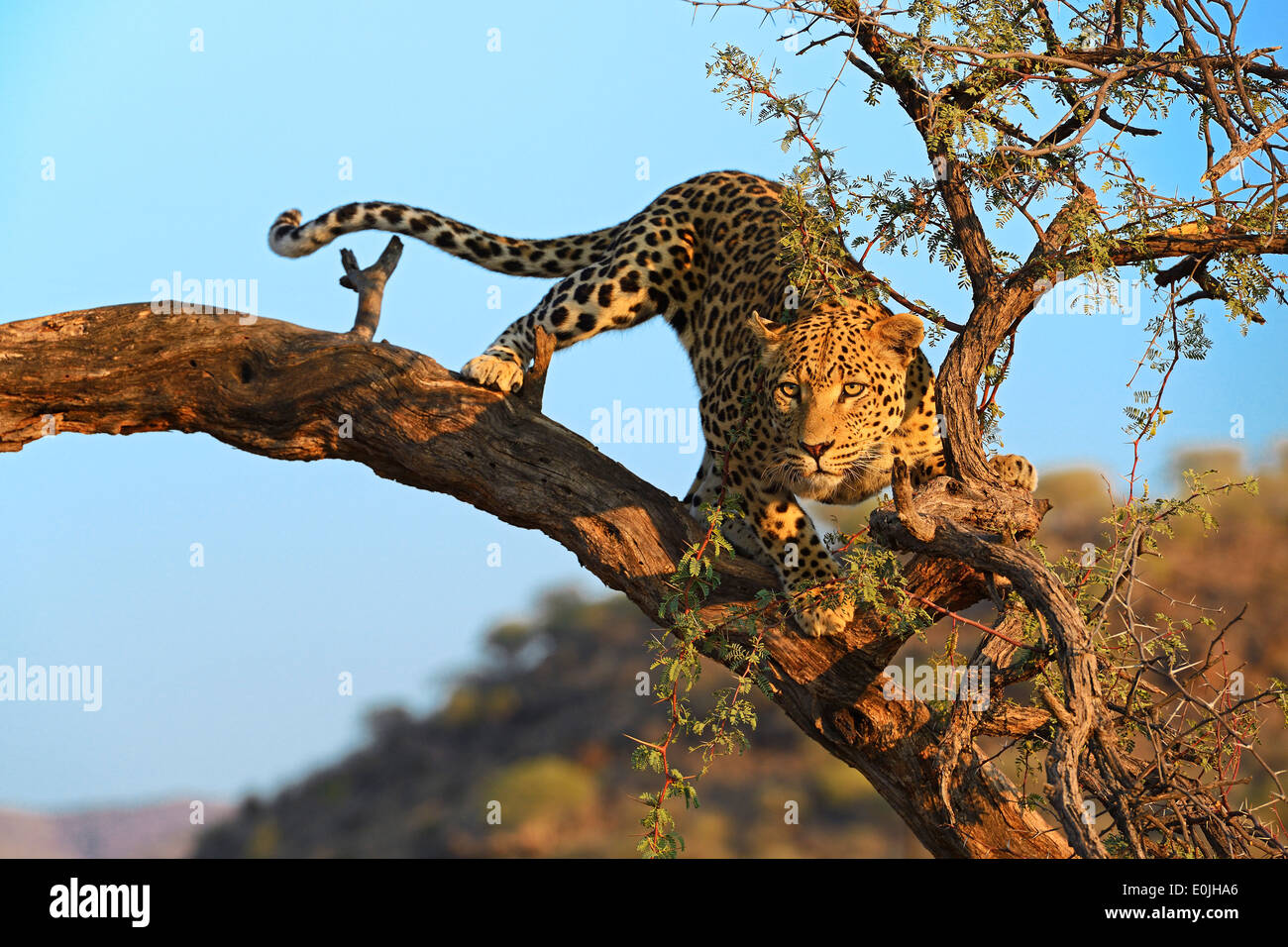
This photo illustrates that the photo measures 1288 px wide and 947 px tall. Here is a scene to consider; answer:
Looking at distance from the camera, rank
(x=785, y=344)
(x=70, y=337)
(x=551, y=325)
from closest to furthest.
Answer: (x=785, y=344), (x=70, y=337), (x=551, y=325)

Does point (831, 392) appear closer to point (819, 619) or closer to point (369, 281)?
point (819, 619)

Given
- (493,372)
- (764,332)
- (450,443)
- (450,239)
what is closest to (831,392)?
(764,332)

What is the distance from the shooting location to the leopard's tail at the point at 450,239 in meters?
7.80

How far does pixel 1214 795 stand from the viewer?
17.6 feet

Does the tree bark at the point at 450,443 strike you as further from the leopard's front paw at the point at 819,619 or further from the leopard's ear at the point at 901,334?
the leopard's ear at the point at 901,334

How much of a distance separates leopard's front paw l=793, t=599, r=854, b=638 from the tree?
0.09 m

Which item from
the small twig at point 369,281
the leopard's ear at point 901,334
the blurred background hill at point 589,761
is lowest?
the blurred background hill at point 589,761

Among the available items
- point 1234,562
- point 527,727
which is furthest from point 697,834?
point 1234,562

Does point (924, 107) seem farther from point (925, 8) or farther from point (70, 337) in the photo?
point (70, 337)

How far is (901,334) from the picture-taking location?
6289mm

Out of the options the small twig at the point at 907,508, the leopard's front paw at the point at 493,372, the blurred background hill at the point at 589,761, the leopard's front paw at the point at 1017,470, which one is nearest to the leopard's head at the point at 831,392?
the leopard's front paw at the point at 1017,470

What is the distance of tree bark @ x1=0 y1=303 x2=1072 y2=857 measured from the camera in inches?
239

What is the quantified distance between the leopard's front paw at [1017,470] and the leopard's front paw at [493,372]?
2622mm
